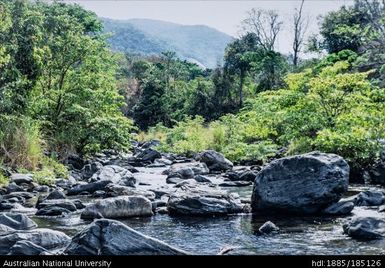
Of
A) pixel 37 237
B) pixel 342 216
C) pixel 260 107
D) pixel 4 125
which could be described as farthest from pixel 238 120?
pixel 37 237

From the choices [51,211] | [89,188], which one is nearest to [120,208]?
[51,211]

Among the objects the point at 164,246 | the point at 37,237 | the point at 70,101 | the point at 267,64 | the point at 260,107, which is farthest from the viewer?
the point at 267,64

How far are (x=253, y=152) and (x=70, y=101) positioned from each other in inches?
313

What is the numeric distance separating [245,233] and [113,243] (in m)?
3.06

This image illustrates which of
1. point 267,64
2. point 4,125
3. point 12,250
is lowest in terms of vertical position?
point 12,250

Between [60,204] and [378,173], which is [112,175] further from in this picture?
[378,173]

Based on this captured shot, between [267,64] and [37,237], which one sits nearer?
[37,237]

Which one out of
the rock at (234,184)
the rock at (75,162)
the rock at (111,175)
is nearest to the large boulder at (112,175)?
the rock at (111,175)

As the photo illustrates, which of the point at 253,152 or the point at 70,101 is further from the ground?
the point at 70,101

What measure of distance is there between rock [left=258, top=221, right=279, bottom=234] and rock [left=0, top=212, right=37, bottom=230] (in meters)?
4.22

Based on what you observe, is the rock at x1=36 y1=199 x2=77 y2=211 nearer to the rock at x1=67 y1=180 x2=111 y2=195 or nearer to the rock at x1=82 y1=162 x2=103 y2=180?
the rock at x1=67 y1=180 x2=111 y2=195

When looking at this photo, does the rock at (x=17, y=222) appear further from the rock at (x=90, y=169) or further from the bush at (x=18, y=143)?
the rock at (x=90, y=169)
